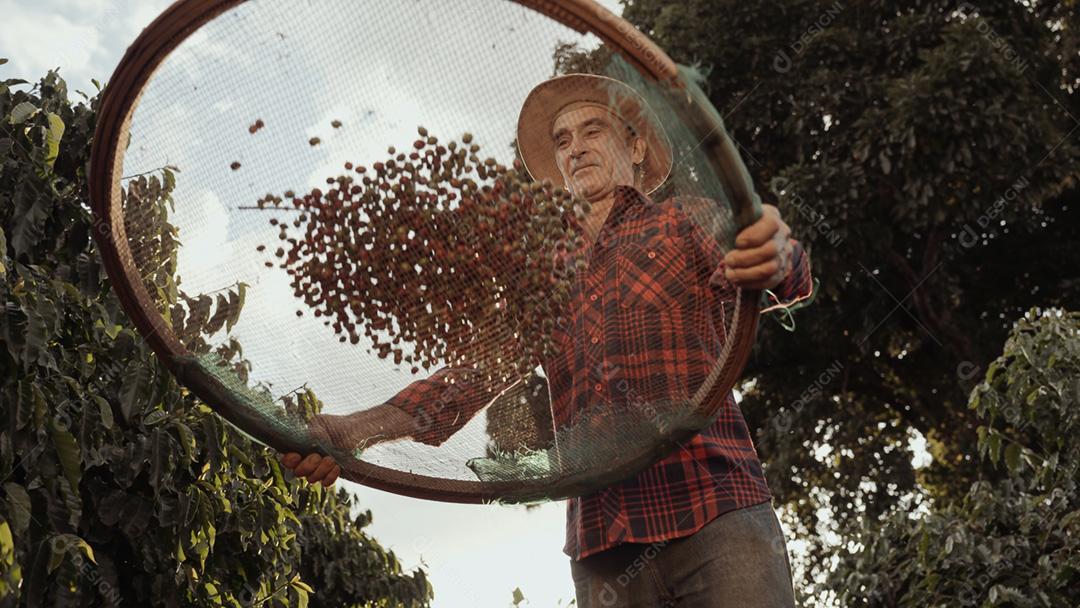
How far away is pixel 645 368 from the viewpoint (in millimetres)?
2107

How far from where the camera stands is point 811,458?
9664 millimetres

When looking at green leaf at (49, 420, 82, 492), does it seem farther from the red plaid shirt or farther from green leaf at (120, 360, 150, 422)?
the red plaid shirt

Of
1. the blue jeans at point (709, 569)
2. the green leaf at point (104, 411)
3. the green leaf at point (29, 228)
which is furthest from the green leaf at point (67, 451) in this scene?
the blue jeans at point (709, 569)

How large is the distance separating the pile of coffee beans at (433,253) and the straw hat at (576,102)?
A: 0.10 meters

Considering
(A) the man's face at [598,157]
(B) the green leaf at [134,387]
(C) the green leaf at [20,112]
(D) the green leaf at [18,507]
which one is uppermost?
(C) the green leaf at [20,112]

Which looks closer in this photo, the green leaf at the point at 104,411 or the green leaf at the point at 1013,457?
the green leaf at the point at 104,411

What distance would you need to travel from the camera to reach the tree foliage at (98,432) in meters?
2.58

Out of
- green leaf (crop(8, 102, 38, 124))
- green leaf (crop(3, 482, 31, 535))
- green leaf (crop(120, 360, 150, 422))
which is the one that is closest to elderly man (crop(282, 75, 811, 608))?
green leaf (crop(3, 482, 31, 535))

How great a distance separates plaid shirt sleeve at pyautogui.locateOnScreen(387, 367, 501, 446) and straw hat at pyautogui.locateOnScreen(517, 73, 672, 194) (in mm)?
405

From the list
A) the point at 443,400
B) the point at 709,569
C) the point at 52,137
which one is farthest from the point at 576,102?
the point at 52,137

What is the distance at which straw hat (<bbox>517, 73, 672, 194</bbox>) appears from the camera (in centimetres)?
204

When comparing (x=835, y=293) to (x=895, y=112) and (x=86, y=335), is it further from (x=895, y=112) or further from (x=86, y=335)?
(x=86, y=335)

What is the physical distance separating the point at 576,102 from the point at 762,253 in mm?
545

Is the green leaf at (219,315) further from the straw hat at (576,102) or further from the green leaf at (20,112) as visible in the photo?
the green leaf at (20,112)
